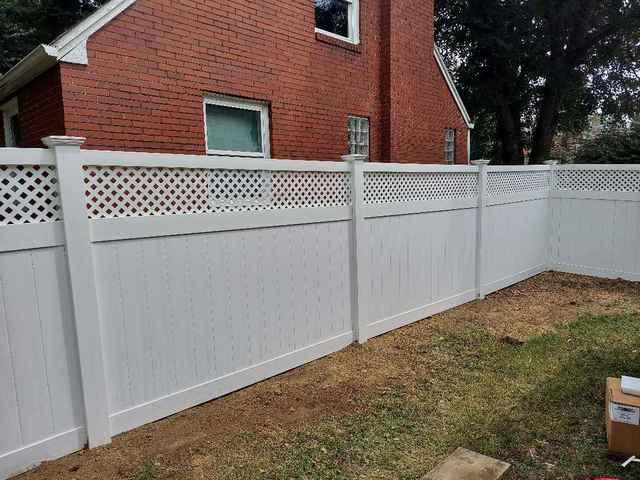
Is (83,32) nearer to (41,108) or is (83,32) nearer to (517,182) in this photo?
(41,108)

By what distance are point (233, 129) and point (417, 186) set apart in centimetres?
282

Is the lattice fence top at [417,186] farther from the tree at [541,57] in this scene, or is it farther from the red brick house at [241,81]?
the tree at [541,57]

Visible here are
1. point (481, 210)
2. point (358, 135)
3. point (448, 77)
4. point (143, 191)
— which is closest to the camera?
point (143, 191)

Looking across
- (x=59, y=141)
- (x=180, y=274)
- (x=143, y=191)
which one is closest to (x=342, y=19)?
(x=143, y=191)

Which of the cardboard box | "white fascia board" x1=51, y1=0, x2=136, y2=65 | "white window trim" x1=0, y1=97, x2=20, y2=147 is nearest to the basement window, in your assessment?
"white window trim" x1=0, y1=97, x2=20, y2=147

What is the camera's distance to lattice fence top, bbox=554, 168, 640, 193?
7664 mm

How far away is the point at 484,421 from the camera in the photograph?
11.2 ft

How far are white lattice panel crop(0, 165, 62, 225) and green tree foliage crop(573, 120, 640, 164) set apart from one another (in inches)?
424

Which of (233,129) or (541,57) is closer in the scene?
(233,129)

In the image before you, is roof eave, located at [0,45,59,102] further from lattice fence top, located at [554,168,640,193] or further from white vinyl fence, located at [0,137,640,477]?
lattice fence top, located at [554,168,640,193]

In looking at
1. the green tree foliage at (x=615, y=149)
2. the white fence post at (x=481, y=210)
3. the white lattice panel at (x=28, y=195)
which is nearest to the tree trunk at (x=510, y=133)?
the green tree foliage at (x=615, y=149)

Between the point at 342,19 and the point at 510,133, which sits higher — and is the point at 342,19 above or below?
above

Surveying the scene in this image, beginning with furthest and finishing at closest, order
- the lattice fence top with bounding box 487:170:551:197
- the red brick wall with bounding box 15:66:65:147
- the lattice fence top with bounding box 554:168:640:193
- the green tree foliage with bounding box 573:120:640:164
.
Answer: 1. the green tree foliage with bounding box 573:120:640:164
2. the lattice fence top with bounding box 554:168:640:193
3. the lattice fence top with bounding box 487:170:551:197
4. the red brick wall with bounding box 15:66:65:147

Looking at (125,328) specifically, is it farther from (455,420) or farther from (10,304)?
(455,420)
